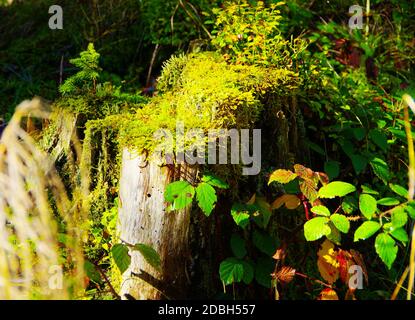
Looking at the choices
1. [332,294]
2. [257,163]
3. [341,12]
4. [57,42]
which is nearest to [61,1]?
[57,42]

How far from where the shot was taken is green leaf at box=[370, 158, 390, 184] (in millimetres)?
3607

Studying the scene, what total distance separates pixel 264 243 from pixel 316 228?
33cm

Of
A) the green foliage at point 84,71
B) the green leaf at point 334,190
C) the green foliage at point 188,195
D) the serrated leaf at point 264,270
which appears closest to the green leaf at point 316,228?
the green leaf at point 334,190

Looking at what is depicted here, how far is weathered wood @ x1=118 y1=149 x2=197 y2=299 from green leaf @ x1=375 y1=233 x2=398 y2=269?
0.91 meters

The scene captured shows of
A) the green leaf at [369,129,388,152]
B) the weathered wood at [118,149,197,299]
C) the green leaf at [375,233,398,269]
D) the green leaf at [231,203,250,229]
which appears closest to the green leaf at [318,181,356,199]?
the green leaf at [375,233,398,269]

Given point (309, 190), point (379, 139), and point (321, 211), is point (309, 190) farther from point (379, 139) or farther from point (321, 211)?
point (379, 139)

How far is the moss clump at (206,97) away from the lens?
10.1ft

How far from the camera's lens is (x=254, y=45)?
138 inches

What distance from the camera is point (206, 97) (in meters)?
3.13

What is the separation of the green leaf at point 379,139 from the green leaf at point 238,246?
1.13 m

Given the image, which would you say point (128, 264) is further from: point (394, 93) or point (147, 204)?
point (394, 93)

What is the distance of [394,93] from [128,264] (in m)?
A: 2.40

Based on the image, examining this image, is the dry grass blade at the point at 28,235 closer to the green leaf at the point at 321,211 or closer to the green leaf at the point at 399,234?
the green leaf at the point at 321,211
